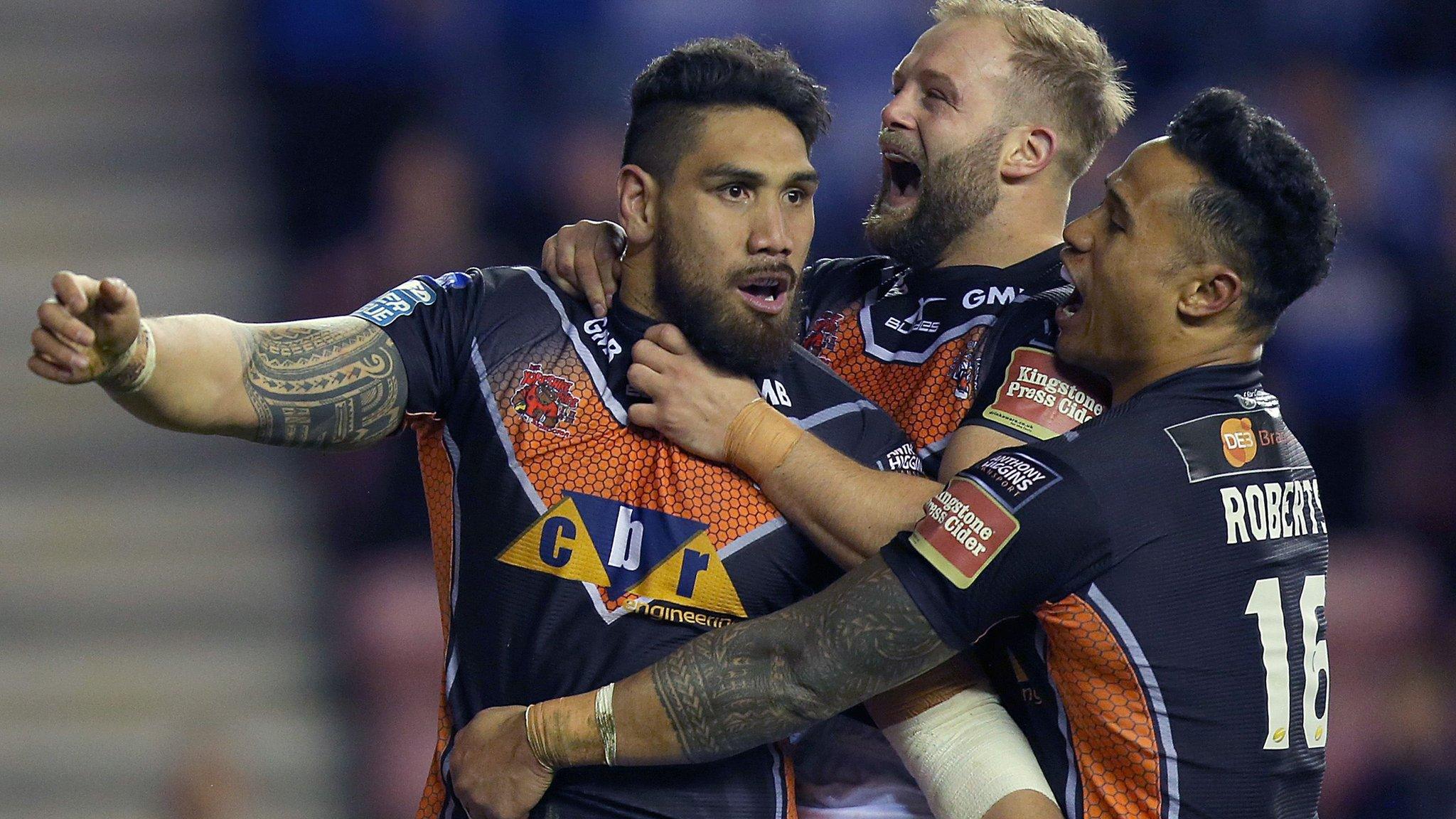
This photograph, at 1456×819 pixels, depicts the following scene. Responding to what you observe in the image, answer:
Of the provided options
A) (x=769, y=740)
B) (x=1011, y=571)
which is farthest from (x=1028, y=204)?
(x=769, y=740)

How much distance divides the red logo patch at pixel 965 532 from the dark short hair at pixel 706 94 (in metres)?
0.95

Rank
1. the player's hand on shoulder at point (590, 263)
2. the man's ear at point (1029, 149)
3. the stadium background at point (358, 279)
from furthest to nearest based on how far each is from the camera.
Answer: the stadium background at point (358, 279), the man's ear at point (1029, 149), the player's hand on shoulder at point (590, 263)

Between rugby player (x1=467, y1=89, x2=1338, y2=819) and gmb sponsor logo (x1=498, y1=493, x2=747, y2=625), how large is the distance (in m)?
0.14

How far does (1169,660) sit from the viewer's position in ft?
10.0

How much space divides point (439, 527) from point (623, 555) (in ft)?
1.52

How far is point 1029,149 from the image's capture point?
4.16 metres

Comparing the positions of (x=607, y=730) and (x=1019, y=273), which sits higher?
(x=1019, y=273)

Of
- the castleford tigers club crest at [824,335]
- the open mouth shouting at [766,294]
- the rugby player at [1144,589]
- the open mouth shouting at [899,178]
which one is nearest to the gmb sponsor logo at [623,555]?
the rugby player at [1144,589]

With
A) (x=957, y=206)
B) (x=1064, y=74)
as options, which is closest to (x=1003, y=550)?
(x=957, y=206)

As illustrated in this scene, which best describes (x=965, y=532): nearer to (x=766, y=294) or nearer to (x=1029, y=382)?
(x=1029, y=382)

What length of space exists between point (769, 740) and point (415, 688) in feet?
12.8

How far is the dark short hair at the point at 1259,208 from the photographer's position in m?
3.16

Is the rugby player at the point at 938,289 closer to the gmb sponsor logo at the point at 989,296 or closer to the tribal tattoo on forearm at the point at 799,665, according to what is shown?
the gmb sponsor logo at the point at 989,296

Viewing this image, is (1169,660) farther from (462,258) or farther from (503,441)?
(462,258)
